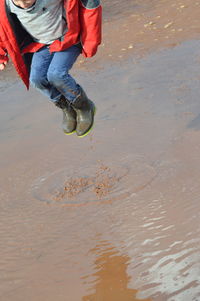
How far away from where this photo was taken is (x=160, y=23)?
31.1 feet

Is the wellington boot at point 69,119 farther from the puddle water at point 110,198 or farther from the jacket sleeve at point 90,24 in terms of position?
the jacket sleeve at point 90,24

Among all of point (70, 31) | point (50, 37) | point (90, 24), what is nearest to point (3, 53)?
point (50, 37)

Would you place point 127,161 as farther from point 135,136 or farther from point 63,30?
point 63,30

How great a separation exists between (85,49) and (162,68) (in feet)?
10.4

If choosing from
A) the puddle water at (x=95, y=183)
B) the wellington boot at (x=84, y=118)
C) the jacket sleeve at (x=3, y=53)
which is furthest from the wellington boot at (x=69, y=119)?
the jacket sleeve at (x=3, y=53)

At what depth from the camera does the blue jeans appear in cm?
433

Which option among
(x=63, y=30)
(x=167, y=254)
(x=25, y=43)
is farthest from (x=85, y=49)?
(x=167, y=254)

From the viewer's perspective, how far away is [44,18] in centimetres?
421

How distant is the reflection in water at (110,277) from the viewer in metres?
3.62

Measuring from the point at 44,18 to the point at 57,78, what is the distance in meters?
0.48

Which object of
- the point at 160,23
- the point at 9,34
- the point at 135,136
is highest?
the point at 9,34

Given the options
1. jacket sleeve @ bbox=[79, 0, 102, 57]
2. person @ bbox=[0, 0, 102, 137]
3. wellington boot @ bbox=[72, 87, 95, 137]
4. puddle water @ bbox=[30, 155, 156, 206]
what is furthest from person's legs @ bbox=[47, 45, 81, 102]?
puddle water @ bbox=[30, 155, 156, 206]

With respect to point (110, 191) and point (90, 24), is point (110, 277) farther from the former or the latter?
point (90, 24)

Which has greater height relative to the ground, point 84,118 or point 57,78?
point 57,78
